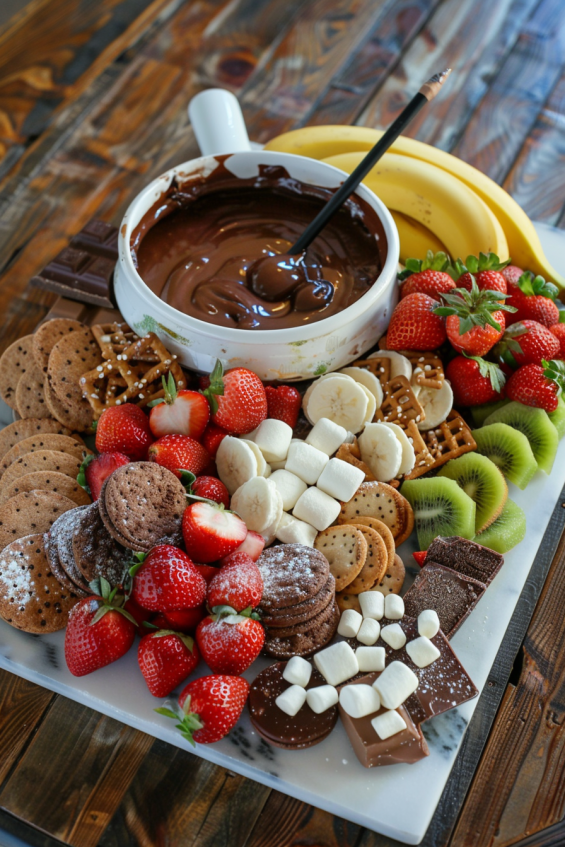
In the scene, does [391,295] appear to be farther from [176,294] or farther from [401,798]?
[401,798]

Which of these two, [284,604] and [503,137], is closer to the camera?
[284,604]

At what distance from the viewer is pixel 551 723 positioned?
1.51 m

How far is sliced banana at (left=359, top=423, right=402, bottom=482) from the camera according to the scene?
5.29ft

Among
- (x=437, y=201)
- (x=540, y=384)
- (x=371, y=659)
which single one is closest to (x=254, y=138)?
(x=437, y=201)

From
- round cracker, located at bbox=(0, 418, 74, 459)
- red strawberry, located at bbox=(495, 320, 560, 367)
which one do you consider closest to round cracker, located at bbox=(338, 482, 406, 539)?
red strawberry, located at bbox=(495, 320, 560, 367)

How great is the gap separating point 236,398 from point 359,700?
2.24 feet

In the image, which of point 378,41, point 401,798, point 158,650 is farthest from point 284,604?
point 378,41

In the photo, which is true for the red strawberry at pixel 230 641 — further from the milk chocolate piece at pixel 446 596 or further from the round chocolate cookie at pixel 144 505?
the milk chocolate piece at pixel 446 596

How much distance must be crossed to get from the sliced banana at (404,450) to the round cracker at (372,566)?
0.20 meters

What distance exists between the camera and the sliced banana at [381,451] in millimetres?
1612

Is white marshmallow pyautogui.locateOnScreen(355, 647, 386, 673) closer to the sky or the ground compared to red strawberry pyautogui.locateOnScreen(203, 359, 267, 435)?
closer to the ground

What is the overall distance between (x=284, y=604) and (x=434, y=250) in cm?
121

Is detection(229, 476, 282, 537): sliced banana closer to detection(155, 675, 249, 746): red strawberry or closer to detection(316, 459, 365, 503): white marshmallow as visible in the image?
detection(316, 459, 365, 503): white marshmallow

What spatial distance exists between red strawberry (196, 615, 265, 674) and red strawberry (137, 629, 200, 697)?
34 mm
